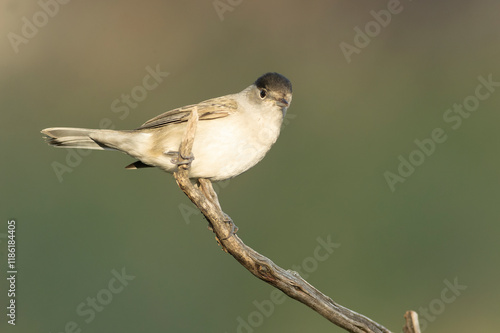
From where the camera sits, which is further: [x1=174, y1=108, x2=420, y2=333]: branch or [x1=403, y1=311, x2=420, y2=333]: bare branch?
[x1=174, y1=108, x2=420, y2=333]: branch

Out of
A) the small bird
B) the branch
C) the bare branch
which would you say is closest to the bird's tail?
the small bird

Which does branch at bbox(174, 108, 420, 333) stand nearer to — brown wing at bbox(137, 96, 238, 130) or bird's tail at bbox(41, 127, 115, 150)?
brown wing at bbox(137, 96, 238, 130)

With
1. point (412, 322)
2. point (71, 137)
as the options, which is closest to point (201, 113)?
point (71, 137)

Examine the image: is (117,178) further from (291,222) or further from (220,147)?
(220,147)

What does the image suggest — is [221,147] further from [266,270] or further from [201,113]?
[266,270]

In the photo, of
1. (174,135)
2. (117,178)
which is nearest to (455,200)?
(117,178)
